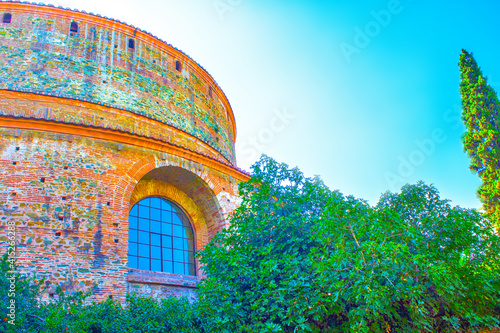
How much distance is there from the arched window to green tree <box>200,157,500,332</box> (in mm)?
2879

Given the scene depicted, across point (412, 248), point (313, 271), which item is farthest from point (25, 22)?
point (412, 248)

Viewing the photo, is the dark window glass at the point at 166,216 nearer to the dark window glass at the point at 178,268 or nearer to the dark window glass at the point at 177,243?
the dark window glass at the point at 177,243

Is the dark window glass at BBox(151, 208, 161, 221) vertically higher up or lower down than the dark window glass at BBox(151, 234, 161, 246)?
higher up

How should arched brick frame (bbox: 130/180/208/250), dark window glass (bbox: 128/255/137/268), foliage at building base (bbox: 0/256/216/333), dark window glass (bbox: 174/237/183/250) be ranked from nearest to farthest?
foliage at building base (bbox: 0/256/216/333), dark window glass (bbox: 128/255/137/268), arched brick frame (bbox: 130/180/208/250), dark window glass (bbox: 174/237/183/250)

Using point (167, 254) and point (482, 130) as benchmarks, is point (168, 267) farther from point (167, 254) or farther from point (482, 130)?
point (482, 130)

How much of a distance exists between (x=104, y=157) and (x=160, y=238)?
268cm

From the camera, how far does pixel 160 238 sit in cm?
1017

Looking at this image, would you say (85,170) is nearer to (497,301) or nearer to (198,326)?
(198,326)

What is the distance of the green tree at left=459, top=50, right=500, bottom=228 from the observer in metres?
13.8

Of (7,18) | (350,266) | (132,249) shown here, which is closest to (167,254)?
(132,249)

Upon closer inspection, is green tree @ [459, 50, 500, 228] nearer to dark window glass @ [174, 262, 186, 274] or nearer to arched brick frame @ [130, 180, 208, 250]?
arched brick frame @ [130, 180, 208, 250]

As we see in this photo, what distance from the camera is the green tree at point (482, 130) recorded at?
13.8 meters

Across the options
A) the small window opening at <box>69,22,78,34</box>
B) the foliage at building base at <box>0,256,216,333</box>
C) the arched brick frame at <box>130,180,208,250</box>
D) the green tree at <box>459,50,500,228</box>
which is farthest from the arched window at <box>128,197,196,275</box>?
the green tree at <box>459,50,500,228</box>

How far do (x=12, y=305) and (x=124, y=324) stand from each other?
1.85 metres
